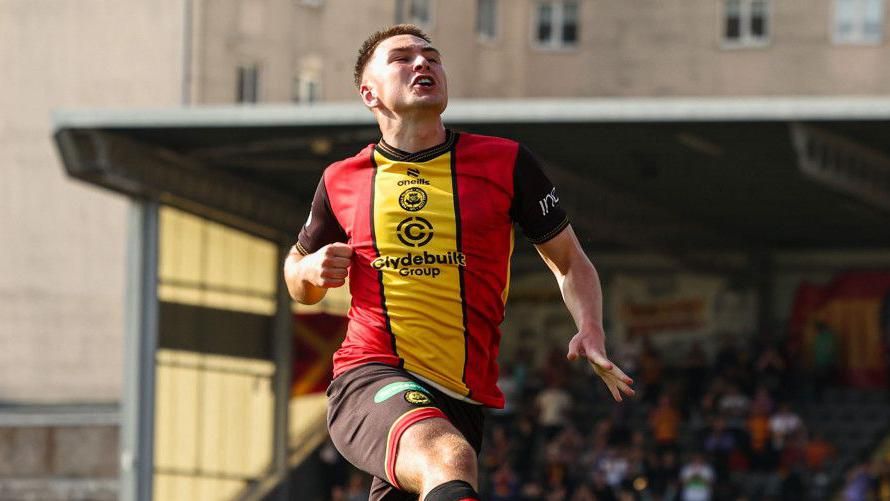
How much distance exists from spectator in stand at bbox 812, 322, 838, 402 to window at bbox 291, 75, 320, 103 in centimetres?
1388

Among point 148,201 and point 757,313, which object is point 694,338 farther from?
point 148,201

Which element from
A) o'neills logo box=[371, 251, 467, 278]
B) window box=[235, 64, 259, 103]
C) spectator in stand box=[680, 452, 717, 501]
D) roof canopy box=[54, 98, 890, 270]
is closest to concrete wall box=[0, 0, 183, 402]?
window box=[235, 64, 259, 103]

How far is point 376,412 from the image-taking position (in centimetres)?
582

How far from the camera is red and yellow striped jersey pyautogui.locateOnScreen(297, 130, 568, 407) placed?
239 inches

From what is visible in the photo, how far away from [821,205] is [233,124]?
39.7 feet

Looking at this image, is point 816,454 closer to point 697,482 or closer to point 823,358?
point 697,482

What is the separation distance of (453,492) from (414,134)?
1.51m

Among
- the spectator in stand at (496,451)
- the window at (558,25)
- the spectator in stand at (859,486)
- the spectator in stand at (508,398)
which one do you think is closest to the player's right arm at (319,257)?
the spectator in stand at (859,486)

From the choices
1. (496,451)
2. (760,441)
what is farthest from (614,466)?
(496,451)

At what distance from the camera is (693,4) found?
136 feet

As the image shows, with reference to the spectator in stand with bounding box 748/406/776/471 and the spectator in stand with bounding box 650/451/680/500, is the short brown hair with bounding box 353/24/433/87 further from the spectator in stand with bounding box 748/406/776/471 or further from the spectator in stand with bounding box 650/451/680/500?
the spectator in stand with bounding box 748/406/776/471

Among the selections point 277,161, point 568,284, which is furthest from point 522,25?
point 568,284

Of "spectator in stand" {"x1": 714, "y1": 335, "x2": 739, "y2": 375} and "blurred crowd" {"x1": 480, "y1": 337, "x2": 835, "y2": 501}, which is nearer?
"blurred crowd" {"x1": 480, "y1": 337, "x2": 835, "y2": 501}

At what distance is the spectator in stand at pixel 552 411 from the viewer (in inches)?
1099
